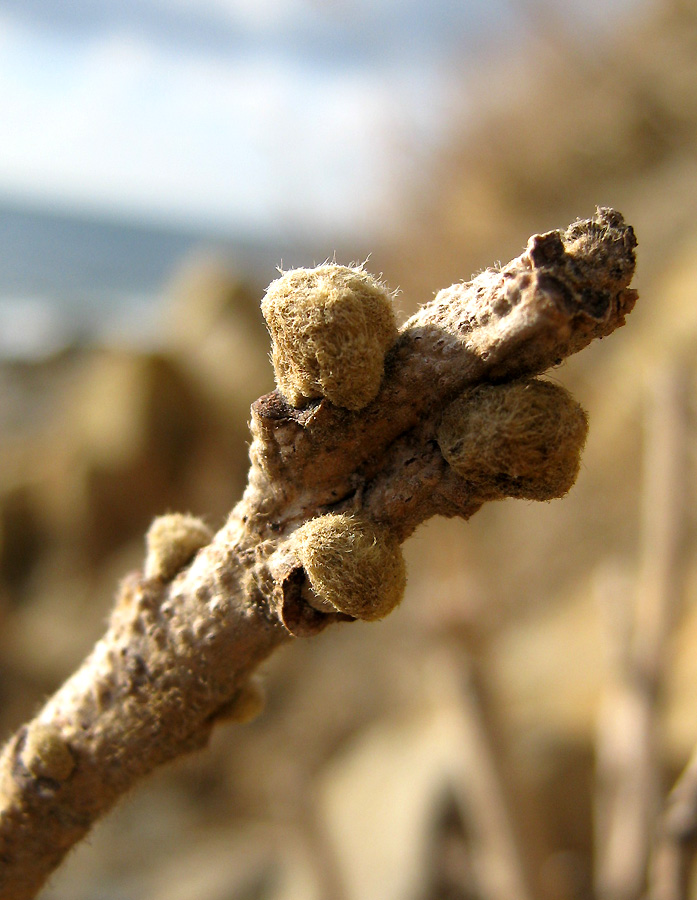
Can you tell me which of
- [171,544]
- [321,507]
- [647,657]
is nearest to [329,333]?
[321,507]

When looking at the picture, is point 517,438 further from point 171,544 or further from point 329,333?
point 171,544

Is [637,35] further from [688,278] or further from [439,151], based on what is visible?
[688,278]

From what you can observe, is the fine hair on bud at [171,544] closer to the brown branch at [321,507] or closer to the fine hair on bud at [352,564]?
the brown branch at [321,507]

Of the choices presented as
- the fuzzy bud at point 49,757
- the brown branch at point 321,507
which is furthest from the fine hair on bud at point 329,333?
the fuzzy bud at point 49,757

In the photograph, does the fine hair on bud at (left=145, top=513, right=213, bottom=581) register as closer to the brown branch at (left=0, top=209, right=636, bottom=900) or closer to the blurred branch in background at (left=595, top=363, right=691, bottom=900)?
the brown branch at (left=0, top=209, right=636, bottom=900)

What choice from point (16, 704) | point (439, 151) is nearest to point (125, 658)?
point (16, 704)

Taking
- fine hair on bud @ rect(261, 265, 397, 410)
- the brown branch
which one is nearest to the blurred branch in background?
the brown branch
